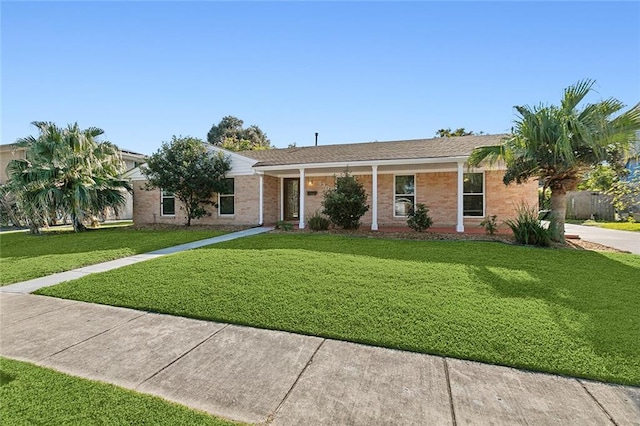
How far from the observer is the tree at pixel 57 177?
13070 mm

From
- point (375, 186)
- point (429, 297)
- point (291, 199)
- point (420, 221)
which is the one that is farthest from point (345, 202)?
point (429, 297)

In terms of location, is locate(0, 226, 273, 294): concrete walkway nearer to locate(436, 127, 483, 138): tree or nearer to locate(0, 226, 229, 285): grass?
locate(0, 226, 229, 285): grass

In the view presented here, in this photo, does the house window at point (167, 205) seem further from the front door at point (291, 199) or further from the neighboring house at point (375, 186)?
the front door at point (291, 199)

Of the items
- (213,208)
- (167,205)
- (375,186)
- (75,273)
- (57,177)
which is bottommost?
(75,273)

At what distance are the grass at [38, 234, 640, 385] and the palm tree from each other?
2221 mm

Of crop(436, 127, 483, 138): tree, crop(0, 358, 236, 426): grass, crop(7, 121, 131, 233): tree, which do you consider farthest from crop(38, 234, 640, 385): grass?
crop(436, 127, 483, 138): tree

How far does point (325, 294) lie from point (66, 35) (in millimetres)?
11393

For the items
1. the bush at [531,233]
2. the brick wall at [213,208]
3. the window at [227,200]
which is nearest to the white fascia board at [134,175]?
the brick wall at [213,208]

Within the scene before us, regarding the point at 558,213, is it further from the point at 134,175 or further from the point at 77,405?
the point at 134,175

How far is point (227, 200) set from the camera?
15664mm

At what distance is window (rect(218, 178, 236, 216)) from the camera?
1555 centimetres

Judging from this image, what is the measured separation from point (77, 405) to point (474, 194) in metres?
14.4

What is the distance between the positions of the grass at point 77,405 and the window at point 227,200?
13049 millimetres

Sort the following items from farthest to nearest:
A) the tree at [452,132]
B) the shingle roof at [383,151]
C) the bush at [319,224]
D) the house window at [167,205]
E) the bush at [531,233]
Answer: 1. the tree at [452,132]
2. the house window at [167,205]
3. the shingle roof at [383,151]
4. the bush at [319,224]
5. the bush at [531,233]
